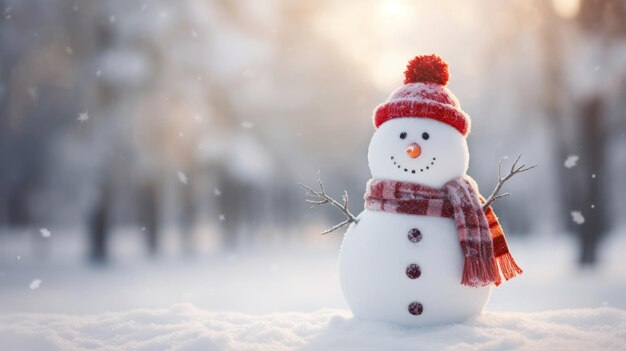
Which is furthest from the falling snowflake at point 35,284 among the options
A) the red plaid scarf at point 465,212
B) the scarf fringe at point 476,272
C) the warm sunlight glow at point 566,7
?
the warm sunlight glow at point 566,7

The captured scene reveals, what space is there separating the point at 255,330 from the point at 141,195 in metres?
9.97

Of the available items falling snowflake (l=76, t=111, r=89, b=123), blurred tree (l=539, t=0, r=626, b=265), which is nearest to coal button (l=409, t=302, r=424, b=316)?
blurred tree (l=539, t=0, r=626, b=265)

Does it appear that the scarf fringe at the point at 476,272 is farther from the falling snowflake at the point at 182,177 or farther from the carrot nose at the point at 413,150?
the falling snowflake at the point at 182,177

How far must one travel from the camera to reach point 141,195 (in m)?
14.0

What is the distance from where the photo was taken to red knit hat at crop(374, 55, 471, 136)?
438cm

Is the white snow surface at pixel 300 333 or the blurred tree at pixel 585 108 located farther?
the blurred tree at pixel 585 108

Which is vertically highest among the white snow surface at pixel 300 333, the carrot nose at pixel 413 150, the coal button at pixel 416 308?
the carrot nose at pixel 413 150

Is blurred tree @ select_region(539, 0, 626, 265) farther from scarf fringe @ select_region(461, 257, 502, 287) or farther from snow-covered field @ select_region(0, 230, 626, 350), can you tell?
scarf fringe @ select_region(461, 257, 502, 287)

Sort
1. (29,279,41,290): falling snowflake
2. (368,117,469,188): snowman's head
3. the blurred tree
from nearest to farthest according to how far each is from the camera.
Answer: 1. (368,117,469,188): snowman's head
2. the blurred tree
3. (29,279,41,290): falling snowflake

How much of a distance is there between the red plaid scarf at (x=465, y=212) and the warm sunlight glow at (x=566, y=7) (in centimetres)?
703

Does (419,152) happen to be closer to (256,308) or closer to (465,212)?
(465,212)

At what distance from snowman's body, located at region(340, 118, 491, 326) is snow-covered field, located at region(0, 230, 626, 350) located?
151mm

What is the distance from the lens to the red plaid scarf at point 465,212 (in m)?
4.16

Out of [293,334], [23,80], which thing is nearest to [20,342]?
[293,334]
